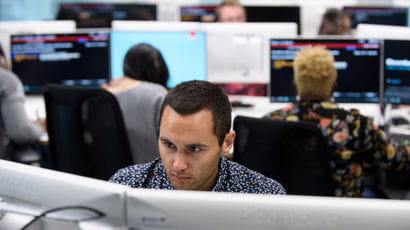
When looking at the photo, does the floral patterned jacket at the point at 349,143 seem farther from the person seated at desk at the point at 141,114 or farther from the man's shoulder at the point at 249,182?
the man's shoulder at the point at 249,182

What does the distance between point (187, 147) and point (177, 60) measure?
2211 millimetres

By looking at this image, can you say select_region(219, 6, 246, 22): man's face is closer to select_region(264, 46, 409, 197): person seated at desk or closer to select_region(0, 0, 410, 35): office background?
select_region(0, 0, 410, 35): office background

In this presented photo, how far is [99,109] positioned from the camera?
236 centimetres

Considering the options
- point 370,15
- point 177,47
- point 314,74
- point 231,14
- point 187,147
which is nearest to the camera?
point 187,147

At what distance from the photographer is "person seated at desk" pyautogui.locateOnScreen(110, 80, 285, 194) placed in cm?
121

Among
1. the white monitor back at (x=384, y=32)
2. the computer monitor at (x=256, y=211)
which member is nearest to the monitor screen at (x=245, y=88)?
the white monitor back at (x=384, y=32)

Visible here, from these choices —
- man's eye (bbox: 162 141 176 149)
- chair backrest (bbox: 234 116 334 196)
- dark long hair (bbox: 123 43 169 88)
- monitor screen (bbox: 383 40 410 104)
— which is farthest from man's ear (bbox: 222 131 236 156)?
monitor screen (bbox: 383 40 410 104)

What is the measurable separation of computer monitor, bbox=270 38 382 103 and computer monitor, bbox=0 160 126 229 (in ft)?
7.52

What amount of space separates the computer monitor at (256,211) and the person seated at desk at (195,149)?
34 cm

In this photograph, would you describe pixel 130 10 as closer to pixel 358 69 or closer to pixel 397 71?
pixel 358 69

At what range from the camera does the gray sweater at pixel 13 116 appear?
2.81 metres

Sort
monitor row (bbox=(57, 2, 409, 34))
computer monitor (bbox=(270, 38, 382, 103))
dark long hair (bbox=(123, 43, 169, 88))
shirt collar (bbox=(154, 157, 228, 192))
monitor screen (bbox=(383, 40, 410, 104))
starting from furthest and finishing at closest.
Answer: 1. monitor row (bbox=(57, 2, 409, 34))
2. computer monitor (bbox=(270, 38, 382, 103))
3. monitor screen (bbox=(383, 40, 410, 104))
4. dark long hair (bbox=(123, 43, 169, 88))
5. shirt collar (bbox=(154, 157, 228, 192))

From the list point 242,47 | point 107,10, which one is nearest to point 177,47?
point 242,47

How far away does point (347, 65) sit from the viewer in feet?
10.2
